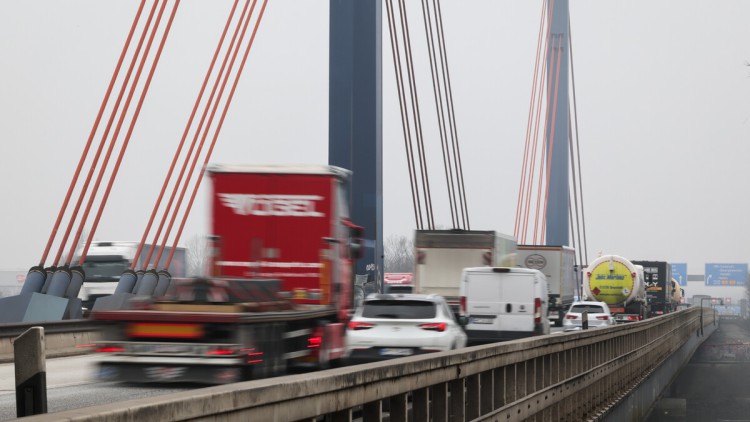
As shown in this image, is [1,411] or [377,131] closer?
[1,411]

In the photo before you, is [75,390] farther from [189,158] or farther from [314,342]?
[189,158]

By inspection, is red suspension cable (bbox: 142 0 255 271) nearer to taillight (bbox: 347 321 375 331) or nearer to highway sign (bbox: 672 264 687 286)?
taillight (bbox: 347 321 375 331)

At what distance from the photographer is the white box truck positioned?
34.2 metres

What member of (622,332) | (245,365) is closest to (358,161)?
(622,332)

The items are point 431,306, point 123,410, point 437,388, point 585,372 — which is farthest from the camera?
point 431,306

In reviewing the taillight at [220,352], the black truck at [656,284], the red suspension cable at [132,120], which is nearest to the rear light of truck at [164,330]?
the taillight at [220,352]

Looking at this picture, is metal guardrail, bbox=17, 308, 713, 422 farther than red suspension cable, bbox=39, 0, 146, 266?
No

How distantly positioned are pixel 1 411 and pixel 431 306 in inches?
355

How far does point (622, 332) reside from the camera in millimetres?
27922

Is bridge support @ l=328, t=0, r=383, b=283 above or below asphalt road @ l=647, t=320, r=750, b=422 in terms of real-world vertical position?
above

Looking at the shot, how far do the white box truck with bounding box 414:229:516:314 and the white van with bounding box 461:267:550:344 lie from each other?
16.1ft

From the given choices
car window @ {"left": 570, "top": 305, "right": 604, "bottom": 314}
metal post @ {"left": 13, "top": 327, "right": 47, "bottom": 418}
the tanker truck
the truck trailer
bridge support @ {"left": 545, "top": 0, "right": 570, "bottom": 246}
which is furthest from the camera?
bridge support @ {"left": 545, "top": 0, "right": 570, "bottom": 246}

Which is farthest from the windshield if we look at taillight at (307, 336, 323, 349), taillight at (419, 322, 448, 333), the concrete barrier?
taillight at (307, 336, 323, 349)

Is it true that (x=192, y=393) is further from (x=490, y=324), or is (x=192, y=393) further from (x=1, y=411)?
(x=490, y=324)
